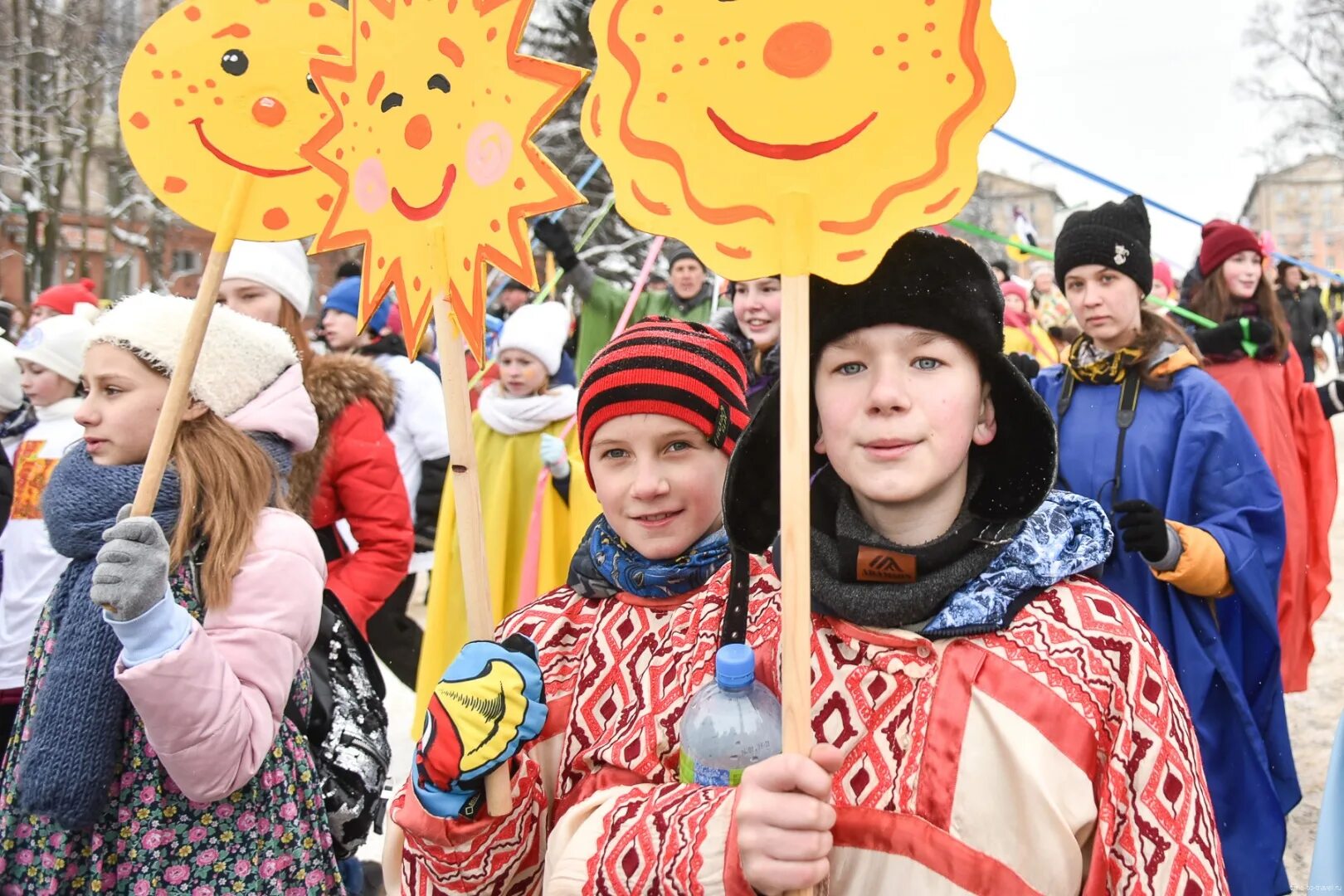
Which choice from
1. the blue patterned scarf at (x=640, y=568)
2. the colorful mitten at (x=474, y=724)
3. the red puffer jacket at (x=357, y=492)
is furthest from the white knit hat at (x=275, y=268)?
the colorful mitten at (x=474, y=724)

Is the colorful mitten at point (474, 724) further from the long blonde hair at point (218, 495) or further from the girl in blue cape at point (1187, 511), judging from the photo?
the girl in blue cape at point (1187, 511)

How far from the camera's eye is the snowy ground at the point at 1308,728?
3.73 m

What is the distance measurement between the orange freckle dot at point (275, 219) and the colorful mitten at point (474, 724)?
0.93m

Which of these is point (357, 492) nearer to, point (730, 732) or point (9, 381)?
point (9, 381)

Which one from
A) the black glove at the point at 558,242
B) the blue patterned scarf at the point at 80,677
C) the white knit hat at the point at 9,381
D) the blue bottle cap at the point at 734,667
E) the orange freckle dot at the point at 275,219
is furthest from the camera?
the black glove at the point at 558,242

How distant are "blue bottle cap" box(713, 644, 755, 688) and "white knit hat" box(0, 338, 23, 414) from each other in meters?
3.36

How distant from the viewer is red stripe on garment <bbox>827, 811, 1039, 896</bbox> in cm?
125

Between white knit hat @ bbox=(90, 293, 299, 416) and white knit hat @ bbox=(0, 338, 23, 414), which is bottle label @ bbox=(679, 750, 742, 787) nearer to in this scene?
white knit hat @ bbox=(90, 293, 299, 416)

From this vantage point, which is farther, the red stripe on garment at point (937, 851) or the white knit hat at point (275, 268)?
the white knit hat at point (275, 268)

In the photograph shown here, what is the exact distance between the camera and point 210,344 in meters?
2.21

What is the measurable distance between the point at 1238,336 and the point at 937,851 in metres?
3.44

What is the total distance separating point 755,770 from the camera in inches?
48.1

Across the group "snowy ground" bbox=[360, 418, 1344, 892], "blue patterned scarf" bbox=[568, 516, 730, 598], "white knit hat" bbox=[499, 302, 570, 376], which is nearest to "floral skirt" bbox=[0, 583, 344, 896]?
"blue patterned scarf" bbox=[568, 516, 730, 598]

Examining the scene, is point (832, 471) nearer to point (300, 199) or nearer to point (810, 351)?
point (810, 351)
